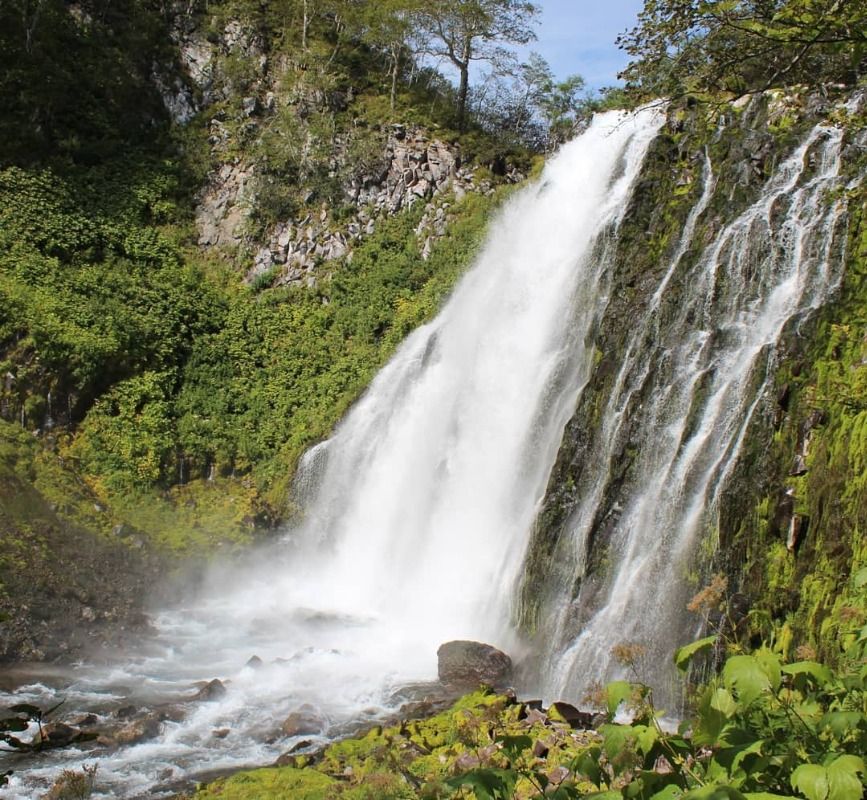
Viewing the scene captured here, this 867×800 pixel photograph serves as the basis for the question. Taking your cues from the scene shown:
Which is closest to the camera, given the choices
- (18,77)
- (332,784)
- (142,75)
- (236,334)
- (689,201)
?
(332,784)

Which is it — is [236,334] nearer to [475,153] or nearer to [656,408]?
[475,153]

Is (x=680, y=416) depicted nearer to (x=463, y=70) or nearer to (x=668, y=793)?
(x=668, y=793)

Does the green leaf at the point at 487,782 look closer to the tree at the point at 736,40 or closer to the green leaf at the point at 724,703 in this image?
the green leaf at the point at 724,703

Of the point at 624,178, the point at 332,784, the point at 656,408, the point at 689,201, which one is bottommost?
the point at 332,784

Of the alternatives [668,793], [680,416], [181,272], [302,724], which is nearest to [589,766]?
[668,793]

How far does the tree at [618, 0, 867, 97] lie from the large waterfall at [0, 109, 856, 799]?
1.87 feet

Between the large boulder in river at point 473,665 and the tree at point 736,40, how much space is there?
7186 millimetres

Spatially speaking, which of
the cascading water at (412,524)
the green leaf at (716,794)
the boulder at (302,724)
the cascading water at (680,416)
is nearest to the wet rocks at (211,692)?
the cascading water at (412,524)

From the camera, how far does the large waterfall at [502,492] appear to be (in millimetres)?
9469

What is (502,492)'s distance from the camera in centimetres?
1386

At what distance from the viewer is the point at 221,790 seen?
740 cm

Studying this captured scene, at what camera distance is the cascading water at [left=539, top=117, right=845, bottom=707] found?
30.3ft

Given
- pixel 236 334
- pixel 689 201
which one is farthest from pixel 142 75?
pixel 689 201

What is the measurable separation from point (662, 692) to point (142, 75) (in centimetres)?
2602
